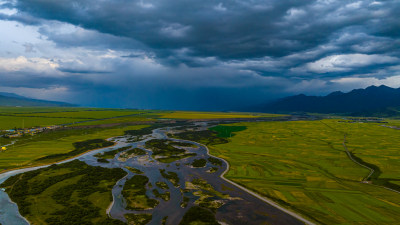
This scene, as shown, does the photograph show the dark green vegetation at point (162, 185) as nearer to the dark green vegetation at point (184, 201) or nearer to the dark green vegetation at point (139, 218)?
the dark green vegetation at point (184, 201)

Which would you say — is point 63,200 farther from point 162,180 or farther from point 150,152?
point 150,152

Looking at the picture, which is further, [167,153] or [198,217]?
[167,153]

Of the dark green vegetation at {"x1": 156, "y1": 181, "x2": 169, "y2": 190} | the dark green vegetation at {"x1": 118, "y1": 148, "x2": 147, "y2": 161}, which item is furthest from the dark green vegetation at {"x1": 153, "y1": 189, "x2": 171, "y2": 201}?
the dark green vegetation at {"x1": 118, "y1": 148, "x2": 147, "y2": 161}

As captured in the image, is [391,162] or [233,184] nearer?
[233,184]

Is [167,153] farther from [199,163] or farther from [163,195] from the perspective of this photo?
[163,195]

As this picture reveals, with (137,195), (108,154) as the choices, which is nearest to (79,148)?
(108,154)

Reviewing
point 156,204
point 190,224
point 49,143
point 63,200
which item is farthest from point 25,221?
point 49,143
